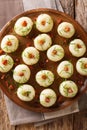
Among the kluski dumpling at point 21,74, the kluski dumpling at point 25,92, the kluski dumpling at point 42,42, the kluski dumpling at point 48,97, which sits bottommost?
the kluski dumpling at point 48,97

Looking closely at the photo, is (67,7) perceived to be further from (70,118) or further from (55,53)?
(70,118)

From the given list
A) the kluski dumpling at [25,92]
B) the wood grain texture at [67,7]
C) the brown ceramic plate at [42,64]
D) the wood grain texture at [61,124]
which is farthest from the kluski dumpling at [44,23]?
the wood grain texture at [61,124]

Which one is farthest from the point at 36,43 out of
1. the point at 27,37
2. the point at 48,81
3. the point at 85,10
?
the point at 85,10

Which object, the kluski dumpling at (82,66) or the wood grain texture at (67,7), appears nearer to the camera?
the kluski dumpling at (82,66)

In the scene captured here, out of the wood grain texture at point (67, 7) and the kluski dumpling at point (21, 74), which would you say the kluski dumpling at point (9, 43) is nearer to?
the kluski dumpling at point (21, 74)

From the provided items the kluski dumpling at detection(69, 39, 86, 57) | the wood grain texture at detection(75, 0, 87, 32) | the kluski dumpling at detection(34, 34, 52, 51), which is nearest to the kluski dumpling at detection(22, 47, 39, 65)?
the kluski dumpling at detection(34, 34, 52, 51)
